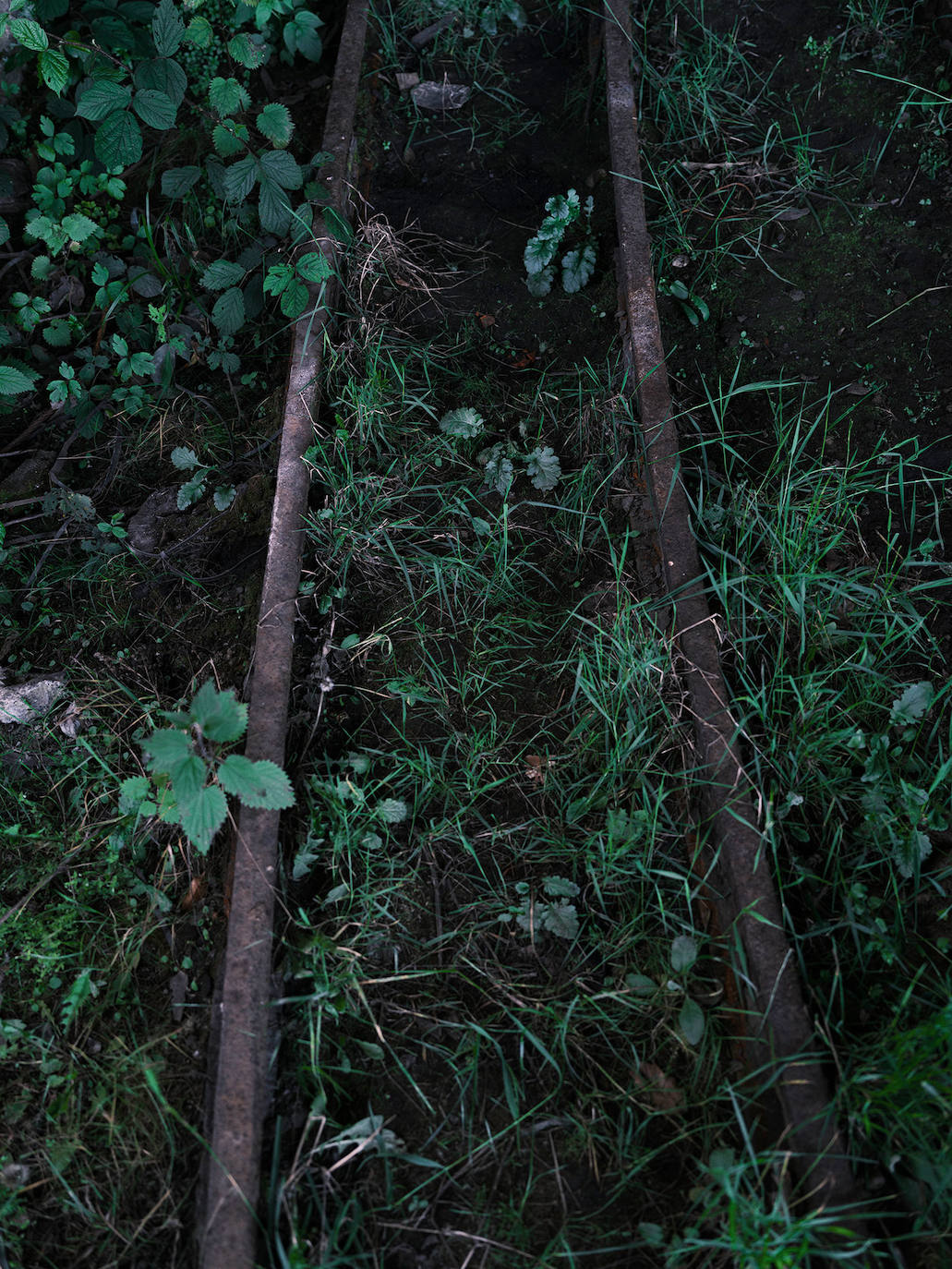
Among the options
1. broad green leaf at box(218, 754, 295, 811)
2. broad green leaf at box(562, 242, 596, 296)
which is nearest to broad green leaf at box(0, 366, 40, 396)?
broad green leaf at box(218, 754, 295, 811)

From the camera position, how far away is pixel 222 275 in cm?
318

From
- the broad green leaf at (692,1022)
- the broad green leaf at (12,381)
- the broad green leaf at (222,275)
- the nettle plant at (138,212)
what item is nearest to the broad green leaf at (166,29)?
the nettle plant at (138,212)

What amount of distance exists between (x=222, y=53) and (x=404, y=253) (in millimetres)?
1312

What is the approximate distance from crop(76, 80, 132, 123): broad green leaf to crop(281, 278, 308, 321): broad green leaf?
2.84 ft

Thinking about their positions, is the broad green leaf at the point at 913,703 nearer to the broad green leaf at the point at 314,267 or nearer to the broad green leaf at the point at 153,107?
the broad green leaf at the point at 314,267

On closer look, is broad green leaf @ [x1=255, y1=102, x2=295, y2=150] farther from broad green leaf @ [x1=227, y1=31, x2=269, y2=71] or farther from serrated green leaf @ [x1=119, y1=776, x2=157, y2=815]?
serrated green leaf @ [x1=119, y1=776, x2=157, y2=815]

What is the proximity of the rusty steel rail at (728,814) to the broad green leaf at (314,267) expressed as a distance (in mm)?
992

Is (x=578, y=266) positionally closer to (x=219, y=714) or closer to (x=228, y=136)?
(x=228, y=136)

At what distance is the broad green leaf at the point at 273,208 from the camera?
122 inches

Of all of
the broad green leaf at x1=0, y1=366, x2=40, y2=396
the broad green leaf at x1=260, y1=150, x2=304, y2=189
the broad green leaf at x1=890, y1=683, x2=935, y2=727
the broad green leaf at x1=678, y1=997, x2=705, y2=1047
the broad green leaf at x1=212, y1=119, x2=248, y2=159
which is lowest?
the broad green leaf at x1=678, y1=997, x2=705, y2=1047

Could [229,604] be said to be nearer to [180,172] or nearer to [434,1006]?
[434,1006]

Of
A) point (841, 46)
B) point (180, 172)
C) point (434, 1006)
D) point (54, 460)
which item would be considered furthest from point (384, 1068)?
point (841, 46)

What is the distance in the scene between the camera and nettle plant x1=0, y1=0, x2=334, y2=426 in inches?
120

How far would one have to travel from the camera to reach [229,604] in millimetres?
2869
